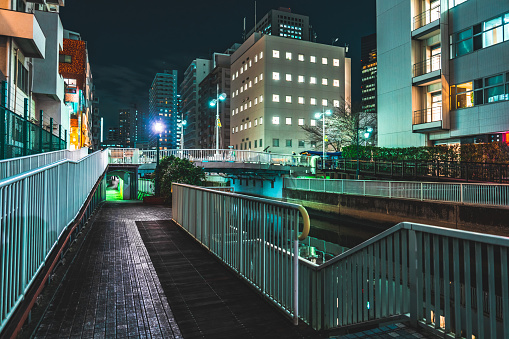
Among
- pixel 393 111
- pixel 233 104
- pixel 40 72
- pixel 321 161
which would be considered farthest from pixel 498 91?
pixel 233 104

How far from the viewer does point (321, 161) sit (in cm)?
3884

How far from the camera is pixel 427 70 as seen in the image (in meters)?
32.4

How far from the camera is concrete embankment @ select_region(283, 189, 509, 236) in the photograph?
54.6 ft

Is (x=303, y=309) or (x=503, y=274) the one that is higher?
(x=503, y=274)

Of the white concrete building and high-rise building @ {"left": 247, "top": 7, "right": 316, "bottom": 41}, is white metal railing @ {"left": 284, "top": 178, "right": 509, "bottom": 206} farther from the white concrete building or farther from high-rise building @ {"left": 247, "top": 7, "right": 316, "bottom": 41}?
high-rise building @ {"left": 247, "top": 7, "right": 316, "bottom": 41}

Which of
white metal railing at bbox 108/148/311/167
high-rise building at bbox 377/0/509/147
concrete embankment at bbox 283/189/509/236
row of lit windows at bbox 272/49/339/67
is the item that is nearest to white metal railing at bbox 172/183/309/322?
concrete embankment at bbox 283/189/509/236

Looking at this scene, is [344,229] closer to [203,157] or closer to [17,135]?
[203,157]

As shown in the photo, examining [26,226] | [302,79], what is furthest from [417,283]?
[302,79]

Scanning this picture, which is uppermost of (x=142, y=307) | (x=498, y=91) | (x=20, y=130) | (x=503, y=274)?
(x=498, y=91)

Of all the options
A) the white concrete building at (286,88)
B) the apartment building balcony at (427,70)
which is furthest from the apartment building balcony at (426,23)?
the white concrete building at (286,88)

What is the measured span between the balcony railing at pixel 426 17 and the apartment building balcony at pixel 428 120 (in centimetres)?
819

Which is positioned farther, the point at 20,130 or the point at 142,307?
the point at 20,130

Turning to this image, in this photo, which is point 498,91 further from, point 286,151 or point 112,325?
point 286,151

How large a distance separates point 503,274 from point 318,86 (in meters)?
76.5
